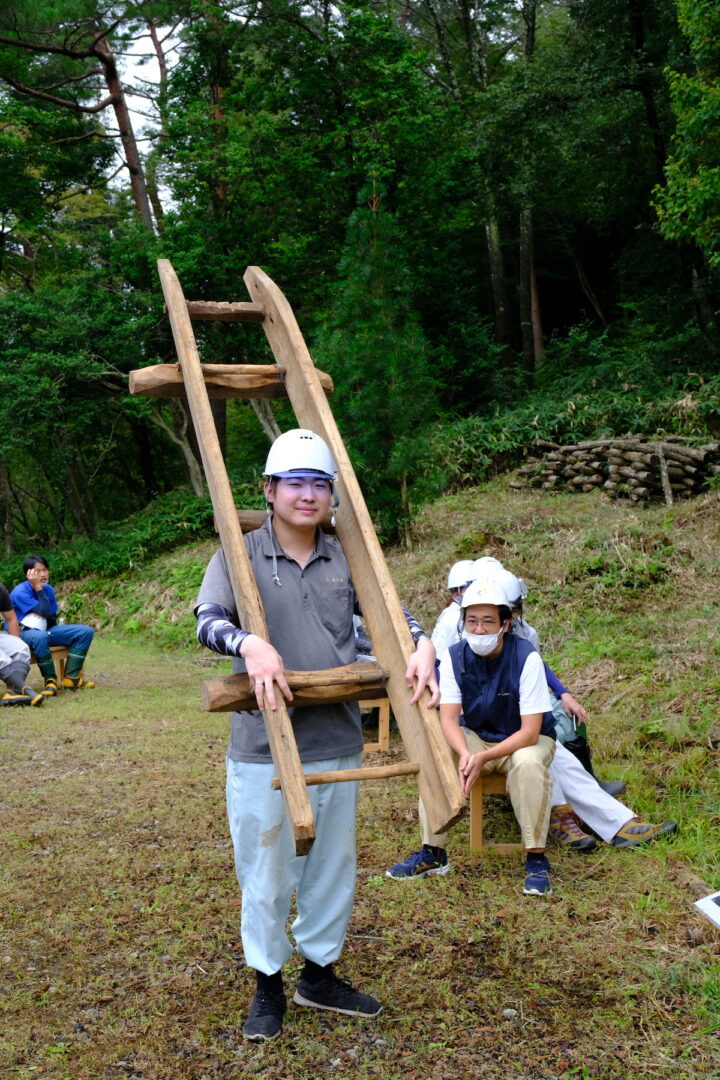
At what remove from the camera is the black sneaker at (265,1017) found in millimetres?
2830

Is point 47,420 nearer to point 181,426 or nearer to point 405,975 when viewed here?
point 181,426

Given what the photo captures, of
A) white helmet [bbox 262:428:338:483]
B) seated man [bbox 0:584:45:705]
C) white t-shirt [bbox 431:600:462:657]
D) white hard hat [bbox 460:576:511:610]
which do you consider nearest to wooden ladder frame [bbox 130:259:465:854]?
white helmet [bbox 262:428:338:483]

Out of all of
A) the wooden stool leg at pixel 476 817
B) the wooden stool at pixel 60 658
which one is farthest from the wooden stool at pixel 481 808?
the wooden stool at pixel 60 658

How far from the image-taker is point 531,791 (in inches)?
162

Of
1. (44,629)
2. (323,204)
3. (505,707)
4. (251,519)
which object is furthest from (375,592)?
(323,204)

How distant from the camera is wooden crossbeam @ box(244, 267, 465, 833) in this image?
8.50ft

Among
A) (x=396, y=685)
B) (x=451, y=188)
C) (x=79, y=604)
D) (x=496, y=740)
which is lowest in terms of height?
(x=79, y=604)

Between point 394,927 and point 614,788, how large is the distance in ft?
5.43

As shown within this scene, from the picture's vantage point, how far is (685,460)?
34.3 ft

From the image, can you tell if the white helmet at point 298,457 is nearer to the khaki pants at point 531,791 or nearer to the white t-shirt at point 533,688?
the white t-shirt at point 533,688

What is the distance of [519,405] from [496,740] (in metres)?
12.5

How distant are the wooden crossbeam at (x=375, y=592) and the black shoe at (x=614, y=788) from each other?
2.38m

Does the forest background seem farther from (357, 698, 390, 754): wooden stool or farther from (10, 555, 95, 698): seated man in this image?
(357, 698, 390, 754): wooden stool

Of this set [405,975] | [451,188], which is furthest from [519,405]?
[405,975]
